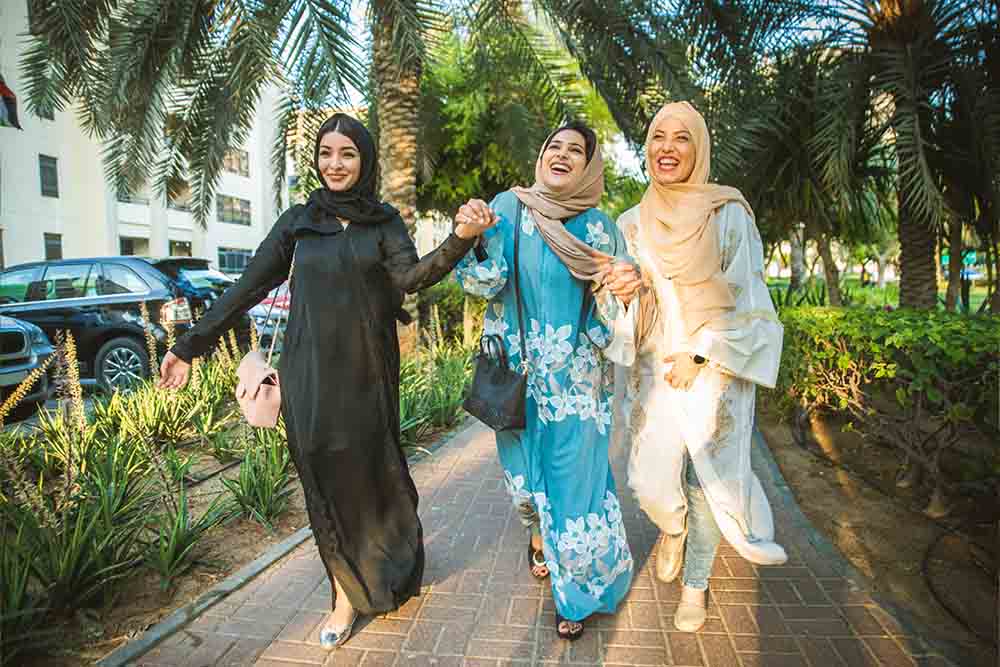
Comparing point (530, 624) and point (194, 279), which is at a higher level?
point (194, 279)

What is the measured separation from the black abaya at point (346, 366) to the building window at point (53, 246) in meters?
23.4

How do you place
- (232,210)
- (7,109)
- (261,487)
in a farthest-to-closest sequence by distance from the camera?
1. (232,210)
2. (7,109)
3. (261,487)

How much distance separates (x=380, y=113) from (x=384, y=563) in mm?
5580

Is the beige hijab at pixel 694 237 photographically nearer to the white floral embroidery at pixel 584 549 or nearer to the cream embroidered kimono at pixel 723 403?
the cream embroidered kimono at pixel 723 403

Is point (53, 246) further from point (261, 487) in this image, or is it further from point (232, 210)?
point (261, 487)

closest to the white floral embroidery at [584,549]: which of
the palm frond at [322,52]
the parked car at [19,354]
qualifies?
the palm frond at [322,52]

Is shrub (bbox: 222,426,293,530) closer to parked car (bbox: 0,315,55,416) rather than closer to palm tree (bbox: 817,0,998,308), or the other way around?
parked car (bbox: 0,315,55,416)

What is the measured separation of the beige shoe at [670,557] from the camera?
2.82 metres

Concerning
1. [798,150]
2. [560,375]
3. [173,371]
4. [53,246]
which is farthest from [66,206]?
[560,375]

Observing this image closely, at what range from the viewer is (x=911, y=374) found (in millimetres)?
3387

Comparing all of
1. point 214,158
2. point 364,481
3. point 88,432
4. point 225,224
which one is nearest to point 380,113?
point 214,158

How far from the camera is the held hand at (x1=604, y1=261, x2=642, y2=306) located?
2291mm

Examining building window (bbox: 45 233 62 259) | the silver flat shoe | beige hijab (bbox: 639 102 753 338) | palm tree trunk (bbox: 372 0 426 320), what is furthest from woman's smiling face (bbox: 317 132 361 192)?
building window (bbox: 45 233 62 259)

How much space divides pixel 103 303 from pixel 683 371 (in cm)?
779
